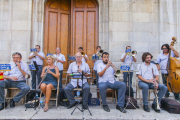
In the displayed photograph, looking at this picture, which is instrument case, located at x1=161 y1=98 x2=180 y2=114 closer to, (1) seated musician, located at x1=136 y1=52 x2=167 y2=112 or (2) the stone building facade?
(1) seated musician, located at x1=136 y1=52 x2=167 y2=112

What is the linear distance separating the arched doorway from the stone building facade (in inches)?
27.3

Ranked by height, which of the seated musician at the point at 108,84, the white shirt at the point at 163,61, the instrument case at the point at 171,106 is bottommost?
the instrument case at the point at 171,106

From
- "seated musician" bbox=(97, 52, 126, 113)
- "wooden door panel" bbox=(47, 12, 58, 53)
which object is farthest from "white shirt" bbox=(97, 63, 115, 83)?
"wooden door panel" bbox=(47, 12, 58, 53)

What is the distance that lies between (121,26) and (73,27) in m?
2.48

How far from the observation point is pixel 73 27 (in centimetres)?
779

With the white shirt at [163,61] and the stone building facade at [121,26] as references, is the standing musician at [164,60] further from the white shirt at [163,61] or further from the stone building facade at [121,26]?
the stone building facade at [121,26]

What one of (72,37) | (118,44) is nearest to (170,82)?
(118,44)

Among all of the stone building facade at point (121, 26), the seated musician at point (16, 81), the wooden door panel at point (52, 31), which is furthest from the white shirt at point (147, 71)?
the wooden door panel at point (52, 31)

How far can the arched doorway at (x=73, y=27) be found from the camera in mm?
7766

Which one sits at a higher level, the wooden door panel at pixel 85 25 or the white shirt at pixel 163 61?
the wooden door panel at pixel 85 25

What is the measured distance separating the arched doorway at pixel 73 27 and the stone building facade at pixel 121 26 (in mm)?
694

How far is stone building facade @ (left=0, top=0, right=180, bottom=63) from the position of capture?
7.11 metres

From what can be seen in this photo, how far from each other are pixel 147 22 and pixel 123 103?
481cm

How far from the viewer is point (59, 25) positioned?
791 cm
